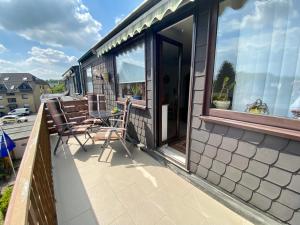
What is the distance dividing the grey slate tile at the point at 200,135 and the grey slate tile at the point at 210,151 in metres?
0.09

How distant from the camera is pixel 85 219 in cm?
145

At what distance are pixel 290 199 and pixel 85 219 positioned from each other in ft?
6.31

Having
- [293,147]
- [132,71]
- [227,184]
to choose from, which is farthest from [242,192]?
[132,71]

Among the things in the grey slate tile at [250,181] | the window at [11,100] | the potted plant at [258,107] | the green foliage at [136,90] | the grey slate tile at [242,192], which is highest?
the green foliage at [136,90]

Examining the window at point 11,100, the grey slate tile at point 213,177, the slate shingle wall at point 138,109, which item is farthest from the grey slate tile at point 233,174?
the window at point 11,100

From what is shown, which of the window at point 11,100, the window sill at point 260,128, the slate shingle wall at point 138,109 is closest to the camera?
the window sill at point 260,128

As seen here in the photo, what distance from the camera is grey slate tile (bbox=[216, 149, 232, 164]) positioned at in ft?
5.07

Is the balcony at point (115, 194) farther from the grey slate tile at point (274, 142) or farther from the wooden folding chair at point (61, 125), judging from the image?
the grey slate tile at point (274, 142)

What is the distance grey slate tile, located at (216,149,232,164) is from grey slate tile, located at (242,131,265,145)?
0.85ft

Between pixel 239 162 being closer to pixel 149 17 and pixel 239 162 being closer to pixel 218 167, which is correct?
pixel 218 167

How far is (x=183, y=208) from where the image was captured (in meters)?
1.55

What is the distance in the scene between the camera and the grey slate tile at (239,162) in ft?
4.67

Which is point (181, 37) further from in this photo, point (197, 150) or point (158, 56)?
point (197, 150)

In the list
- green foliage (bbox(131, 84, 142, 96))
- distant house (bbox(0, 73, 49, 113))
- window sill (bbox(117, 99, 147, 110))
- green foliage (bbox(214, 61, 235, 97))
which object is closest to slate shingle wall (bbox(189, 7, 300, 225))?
green foliage (bbox(214, 61, 235, 97))
